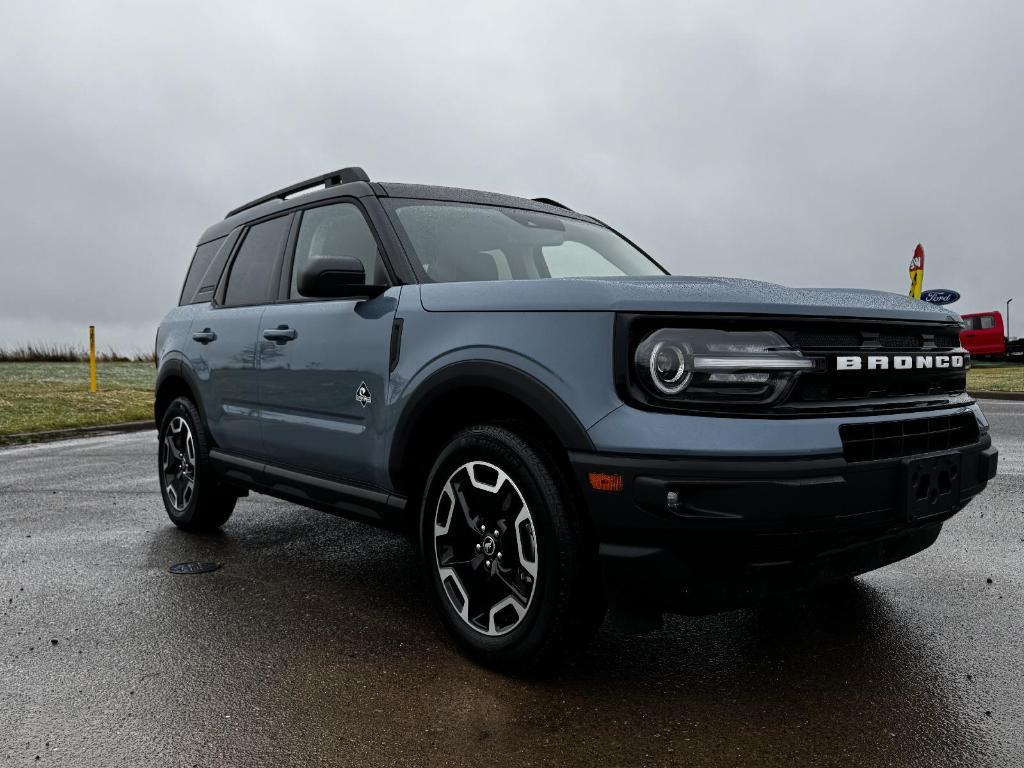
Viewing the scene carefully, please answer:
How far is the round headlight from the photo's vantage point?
2.63 metres

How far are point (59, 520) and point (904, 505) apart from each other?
538cm

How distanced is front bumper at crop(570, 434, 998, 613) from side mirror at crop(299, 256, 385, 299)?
1.36 meters

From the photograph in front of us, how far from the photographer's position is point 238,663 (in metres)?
3.27

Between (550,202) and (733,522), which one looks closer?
(733,522)

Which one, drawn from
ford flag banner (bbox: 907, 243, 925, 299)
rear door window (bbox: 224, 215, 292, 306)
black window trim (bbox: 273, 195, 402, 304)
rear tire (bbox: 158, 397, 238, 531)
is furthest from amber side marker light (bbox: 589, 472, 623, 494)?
ford flag banner (bbox: 907, 243, 925, 299)

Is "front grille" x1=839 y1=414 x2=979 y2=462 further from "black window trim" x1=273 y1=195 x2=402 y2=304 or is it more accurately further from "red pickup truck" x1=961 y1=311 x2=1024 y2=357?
"red pickup truck" x1=961 y1=311 x2=1024 y2=357

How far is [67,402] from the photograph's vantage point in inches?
613

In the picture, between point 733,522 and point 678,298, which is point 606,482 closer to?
point 733,522

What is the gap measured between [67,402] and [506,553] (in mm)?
14708

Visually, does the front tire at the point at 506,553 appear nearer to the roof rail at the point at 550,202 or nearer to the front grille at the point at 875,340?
the front grille at the point at 875,340

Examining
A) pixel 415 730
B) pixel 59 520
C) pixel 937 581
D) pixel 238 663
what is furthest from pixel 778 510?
pixel 59 520

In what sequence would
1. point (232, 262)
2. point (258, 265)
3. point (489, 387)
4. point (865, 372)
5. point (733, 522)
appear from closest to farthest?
point (733, 522) < point (865, 372) < point (489, 387) < point (258, 265) < point (232, 262)

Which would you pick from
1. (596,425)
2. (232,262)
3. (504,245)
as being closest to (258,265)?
(232,262)

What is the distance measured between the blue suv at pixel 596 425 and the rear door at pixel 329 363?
0.05ft
